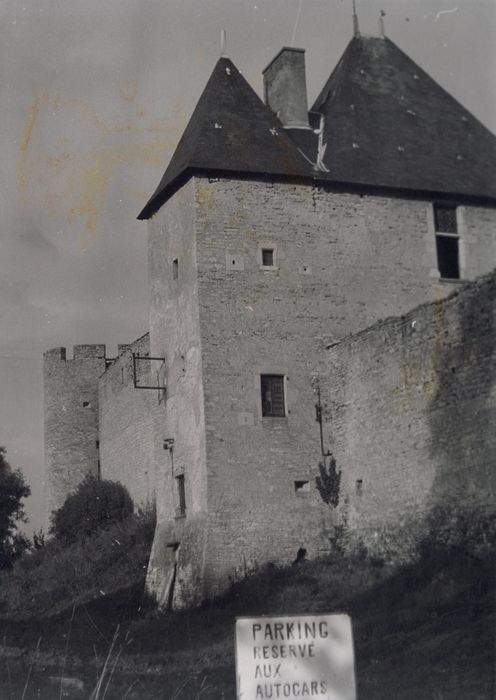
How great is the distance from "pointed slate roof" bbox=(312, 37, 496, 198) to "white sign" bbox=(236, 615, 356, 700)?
49.5ft

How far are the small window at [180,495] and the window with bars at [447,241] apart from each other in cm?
636

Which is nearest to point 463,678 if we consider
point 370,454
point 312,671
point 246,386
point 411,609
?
point 411,609

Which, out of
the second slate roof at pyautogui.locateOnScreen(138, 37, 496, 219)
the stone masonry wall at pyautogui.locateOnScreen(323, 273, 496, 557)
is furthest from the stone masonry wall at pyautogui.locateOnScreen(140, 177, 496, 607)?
the stone masonry wall at pyautogui.locateOnScreen(323, 273, 496, 557)

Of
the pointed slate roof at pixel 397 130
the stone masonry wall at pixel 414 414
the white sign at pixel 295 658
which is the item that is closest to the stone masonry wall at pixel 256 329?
the pointed slate roof at pixel 397 130

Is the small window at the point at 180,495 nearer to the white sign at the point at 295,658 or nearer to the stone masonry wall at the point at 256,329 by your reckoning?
the stone masonry wall at the point at 256,329

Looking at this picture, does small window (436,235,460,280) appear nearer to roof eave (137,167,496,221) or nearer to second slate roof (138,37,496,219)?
roof eave (137,167,496,221)

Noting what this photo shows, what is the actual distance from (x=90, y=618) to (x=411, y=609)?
8.11 meters

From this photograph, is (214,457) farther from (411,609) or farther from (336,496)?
(411,609)

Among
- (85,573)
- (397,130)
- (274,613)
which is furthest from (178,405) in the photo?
(397,130)

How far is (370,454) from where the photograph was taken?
58.6 ft

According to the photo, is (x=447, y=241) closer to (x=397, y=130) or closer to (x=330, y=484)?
(x=397, y=130)

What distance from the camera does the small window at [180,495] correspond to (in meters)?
19.4

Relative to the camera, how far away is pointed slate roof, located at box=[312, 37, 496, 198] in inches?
803

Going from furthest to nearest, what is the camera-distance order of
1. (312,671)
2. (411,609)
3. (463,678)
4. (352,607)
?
(352,607), (411,609), (463,678), (312,671)
